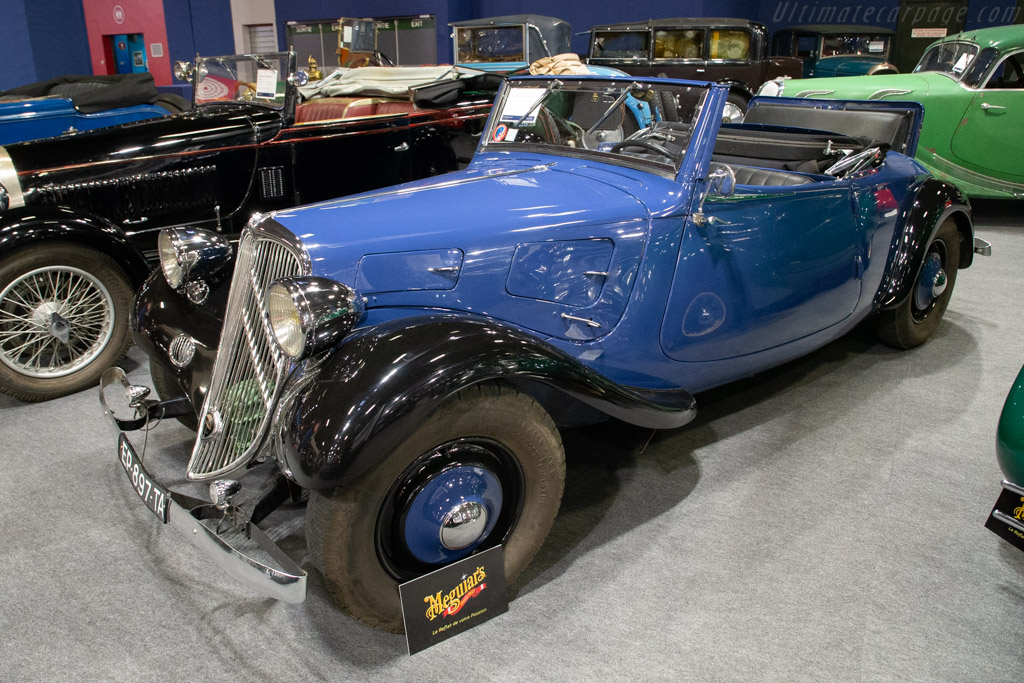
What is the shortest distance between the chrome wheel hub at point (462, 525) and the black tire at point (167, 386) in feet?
3.91

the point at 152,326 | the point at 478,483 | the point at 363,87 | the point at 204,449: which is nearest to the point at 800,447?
the point at 478,483

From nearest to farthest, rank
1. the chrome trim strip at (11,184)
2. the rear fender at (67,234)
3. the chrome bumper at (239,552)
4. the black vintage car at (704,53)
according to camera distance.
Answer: the chrome bumper at (239,552) < the rear fender at (67,234) < the chrome trim strip at (11,184) < the black vintage car at (704,53)

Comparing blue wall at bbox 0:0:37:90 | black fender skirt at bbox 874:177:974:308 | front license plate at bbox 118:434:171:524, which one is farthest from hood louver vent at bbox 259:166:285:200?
blue wall at bbox 0:0:37:90

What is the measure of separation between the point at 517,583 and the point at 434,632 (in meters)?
0.35

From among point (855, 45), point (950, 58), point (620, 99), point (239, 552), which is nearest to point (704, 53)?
point (950, 58)

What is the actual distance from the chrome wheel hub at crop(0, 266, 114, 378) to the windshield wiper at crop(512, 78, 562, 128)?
215 cm

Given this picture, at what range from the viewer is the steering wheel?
2.49 meters

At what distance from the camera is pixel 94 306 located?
11.2ft

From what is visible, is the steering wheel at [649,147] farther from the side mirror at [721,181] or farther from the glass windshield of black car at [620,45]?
the glass windshield of black car at [620,45]

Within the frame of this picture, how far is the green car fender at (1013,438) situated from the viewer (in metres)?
1.98

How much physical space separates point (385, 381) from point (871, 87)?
252 inches

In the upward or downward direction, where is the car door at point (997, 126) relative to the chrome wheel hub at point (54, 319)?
upward

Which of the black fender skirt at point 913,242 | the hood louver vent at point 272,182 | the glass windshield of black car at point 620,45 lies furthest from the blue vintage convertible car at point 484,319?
the glass windshield of black car at point 620,45

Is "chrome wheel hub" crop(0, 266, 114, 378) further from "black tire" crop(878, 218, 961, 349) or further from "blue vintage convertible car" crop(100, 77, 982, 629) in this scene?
"black tire" crop(878, 218, 961, 349)
